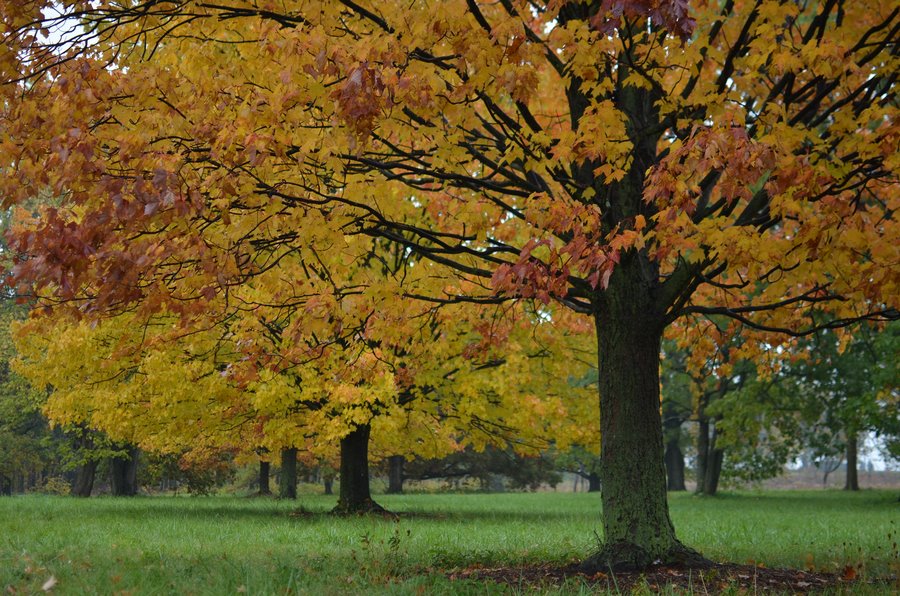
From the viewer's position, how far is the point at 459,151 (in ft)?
19.4

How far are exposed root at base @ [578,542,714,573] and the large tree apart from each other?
24 millimetres

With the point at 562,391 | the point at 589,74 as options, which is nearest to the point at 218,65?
the point at 589,74

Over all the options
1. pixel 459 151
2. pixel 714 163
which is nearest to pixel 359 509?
pixel 459 151

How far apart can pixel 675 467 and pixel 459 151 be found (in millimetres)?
42417

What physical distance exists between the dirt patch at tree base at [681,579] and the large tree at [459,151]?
317 millimetres

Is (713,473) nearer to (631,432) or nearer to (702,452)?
(702,452)

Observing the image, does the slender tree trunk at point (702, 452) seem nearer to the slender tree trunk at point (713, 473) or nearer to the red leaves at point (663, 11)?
the slender tree trunk at point (713, 473)

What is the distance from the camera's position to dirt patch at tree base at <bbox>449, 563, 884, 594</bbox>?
5484mm

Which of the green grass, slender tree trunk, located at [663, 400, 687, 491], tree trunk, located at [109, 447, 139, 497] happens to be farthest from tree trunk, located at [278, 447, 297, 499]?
slender tree trunk, located at [663, 400, 687, 491]

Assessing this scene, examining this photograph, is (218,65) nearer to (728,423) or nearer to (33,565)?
(33,565)

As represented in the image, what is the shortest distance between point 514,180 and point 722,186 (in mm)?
2199

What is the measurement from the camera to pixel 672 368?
34.0 m

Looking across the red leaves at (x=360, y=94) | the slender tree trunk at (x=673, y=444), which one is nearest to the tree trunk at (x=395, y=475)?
the slender tree trunk at (x=673, y=444)

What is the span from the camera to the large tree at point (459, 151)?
4.86 metres
